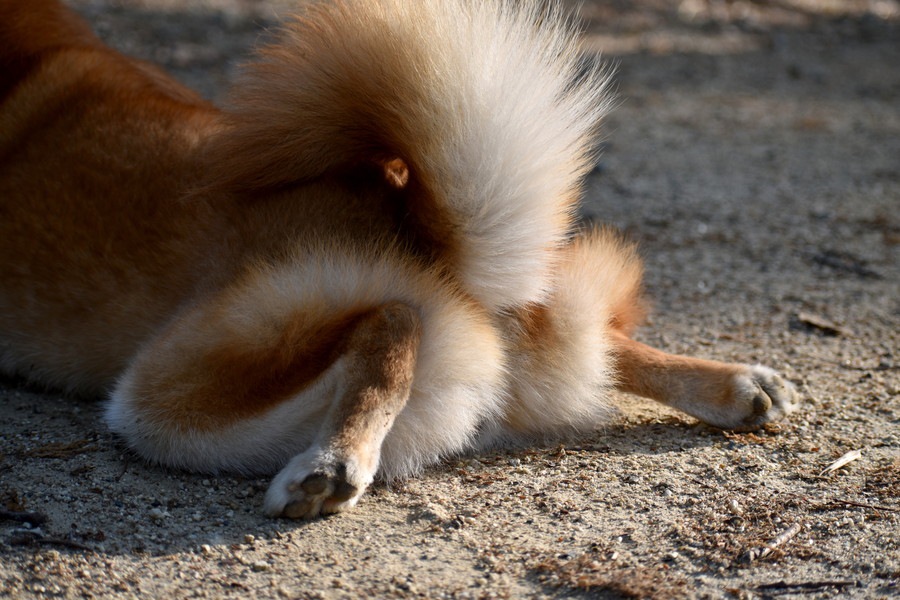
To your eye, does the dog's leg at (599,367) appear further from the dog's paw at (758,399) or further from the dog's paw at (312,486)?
the dog's paw at (312,486)

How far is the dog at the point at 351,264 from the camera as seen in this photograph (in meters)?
2.19

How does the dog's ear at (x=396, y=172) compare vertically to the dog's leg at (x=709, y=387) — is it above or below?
above

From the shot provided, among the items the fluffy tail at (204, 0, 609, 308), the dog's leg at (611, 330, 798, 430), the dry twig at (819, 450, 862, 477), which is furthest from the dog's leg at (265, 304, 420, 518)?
the dry twig at (819, 450, 862, 477)

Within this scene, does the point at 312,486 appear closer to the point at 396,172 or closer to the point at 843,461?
the point at 396,172

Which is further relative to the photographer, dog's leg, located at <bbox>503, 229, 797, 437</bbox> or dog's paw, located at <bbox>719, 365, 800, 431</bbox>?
dog's paw, located at <bbox>719, 365, 800, 431</bbox>

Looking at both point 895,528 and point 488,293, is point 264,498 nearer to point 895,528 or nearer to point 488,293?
point 488,293

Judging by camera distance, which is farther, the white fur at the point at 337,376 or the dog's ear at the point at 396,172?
the dog's ear at the point at 396,172

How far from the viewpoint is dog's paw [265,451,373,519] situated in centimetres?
206

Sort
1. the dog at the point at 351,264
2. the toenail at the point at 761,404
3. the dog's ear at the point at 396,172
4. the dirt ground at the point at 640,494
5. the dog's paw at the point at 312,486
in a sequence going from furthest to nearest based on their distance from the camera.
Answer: the toenail at the point at 761,404
the dog's ear at the point at 396,172
the dog at the point at 351,264
the dog's paw at the point at 312,486
the dirt ground at the point at 640,494

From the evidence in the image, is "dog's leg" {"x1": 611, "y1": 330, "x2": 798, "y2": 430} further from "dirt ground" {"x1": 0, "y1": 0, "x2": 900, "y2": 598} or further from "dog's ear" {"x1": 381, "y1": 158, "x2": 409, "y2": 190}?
"dog's ear" {"x1": 381, "y1": 158, "x2": 409, "y2": 190}

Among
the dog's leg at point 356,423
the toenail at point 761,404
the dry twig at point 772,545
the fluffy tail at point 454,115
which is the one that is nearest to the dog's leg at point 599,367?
the toenail at point 761,404

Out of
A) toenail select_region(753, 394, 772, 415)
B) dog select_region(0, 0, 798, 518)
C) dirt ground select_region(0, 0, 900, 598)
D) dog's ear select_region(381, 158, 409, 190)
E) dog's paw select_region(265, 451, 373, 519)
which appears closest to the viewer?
dirt ground select_region(0, 0, 900, 598)

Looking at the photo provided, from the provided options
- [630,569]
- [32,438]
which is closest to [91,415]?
[32,438]

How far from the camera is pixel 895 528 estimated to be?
2.20 m
